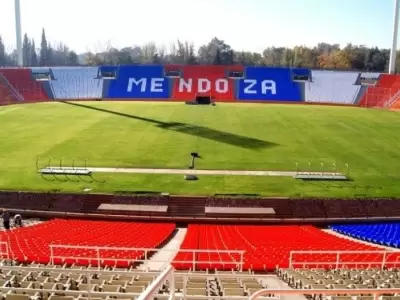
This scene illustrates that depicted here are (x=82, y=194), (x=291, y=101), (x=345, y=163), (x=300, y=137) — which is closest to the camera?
(x=82, y=194)

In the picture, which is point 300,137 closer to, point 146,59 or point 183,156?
point 183,156

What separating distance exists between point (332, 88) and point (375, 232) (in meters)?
69.7

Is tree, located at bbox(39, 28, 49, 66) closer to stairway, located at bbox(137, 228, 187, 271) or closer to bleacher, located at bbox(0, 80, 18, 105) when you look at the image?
bleacher, located at bbox(0, 80, 18, 105)

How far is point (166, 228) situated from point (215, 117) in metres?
40.2

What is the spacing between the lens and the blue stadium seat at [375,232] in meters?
22.9

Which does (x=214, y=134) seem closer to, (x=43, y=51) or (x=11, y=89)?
(x=11, y=89)

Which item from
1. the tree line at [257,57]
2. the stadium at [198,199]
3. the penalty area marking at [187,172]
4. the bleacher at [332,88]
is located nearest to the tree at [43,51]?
the tree line at [257,57]

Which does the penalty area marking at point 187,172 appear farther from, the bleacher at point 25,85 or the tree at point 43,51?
the tree at point 43,51

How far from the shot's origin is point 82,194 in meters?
31.4

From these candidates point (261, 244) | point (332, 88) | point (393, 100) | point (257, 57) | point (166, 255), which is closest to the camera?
point (166, 255)

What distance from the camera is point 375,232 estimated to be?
83.5 feet

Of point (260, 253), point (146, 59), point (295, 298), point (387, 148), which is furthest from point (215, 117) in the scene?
point (146, 59)

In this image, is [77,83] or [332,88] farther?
[77,83]

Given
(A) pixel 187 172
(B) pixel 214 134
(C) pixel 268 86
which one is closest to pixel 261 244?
(A) pixel 187 172
